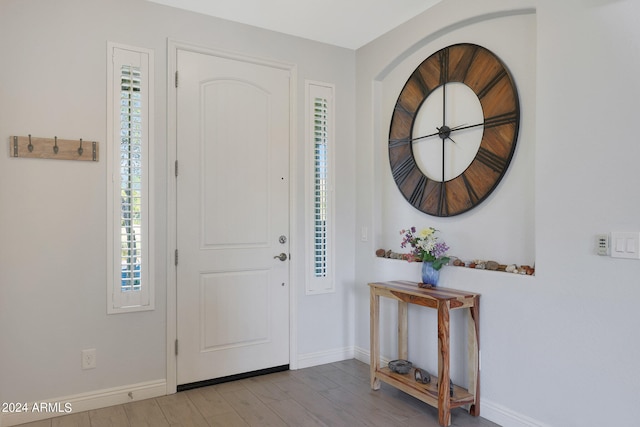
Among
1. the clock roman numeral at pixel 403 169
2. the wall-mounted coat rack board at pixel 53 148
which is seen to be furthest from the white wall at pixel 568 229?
the wall-mounted coat rack board at pixel 53 148

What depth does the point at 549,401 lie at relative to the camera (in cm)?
222

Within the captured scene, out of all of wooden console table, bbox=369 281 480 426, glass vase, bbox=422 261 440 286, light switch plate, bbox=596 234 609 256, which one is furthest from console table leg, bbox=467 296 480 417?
light switch plate, bbox=596 234 609 256

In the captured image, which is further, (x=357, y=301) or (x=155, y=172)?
(x=357, y=301)

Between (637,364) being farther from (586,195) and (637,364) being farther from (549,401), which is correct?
(586,195)

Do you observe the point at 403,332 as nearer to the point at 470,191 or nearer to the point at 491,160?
the point at 470,191

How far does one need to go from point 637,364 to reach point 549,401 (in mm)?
508

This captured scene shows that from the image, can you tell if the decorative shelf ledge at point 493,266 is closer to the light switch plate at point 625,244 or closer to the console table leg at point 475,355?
the console table leg at point 475,355

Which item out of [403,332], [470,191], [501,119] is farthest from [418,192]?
[403,332]

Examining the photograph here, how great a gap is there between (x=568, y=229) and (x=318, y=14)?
2.17 meters

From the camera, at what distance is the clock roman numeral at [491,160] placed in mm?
2535

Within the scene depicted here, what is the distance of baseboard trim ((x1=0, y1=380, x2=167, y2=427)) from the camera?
98.0 inches

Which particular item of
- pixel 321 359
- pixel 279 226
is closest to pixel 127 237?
pixel 279 226

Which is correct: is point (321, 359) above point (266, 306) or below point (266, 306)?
below

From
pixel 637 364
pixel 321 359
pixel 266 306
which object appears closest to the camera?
pixel 637 364
